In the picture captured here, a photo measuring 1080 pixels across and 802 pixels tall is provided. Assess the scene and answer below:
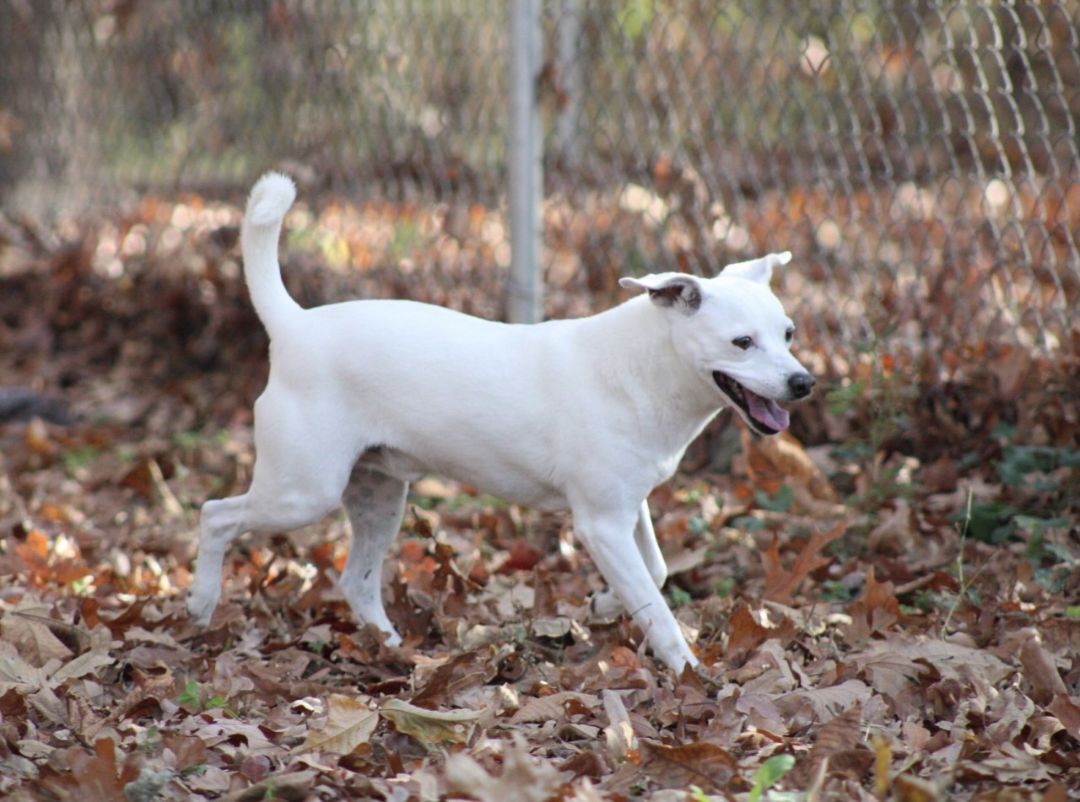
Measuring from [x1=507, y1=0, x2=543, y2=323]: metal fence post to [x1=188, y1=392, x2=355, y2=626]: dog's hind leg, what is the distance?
1738mm

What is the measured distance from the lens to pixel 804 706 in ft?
9.59

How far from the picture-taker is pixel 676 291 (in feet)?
10.8

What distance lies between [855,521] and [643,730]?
161 cm

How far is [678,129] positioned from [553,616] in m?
2.40

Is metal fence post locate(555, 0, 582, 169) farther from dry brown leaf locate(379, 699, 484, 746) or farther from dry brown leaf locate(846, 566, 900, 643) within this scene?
dry brown leaf locate(379, 699, 484, 746)

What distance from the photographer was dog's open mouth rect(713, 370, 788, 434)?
3.27 meters

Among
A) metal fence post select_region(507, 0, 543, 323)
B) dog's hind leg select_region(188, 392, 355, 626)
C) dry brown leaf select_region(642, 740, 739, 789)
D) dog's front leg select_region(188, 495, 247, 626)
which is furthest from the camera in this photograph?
metal fence post select_region(507, 0, 543, 323)

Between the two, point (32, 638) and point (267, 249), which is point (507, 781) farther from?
point (267, 249)

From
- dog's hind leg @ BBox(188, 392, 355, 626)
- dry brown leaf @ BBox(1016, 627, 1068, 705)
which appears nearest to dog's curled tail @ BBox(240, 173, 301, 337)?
dog's hind leg @ BBox(188, 392, 355, 626)

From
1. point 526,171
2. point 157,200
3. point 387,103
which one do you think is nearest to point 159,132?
point 157,200

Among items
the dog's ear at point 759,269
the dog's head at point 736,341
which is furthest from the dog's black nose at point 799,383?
the dog's ear at point 759,269

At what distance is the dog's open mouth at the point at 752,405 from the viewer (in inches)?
129

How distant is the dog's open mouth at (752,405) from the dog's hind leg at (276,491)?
1018 millimetres

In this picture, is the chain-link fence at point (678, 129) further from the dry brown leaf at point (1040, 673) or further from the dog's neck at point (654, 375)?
the dry brown leaf at point (1040, 673)
